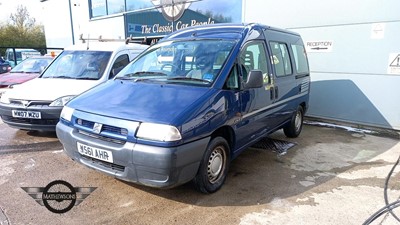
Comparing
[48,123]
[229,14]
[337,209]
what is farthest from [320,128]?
[48,123]

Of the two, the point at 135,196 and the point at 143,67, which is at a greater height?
the point at 143,67

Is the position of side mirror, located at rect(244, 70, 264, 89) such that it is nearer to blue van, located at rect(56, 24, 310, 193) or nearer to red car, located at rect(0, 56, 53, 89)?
blue van, located at rect(56, 24, 310, 193)

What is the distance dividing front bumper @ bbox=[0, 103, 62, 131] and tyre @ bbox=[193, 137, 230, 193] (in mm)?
2907

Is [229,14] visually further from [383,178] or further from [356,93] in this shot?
[383,178]

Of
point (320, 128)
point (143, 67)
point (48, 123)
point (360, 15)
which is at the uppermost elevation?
point (360, 15)

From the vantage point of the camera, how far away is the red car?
8711 millimetres

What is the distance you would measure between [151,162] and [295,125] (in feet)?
12.2

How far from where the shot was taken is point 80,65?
5.94 metres

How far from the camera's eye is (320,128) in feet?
22.3

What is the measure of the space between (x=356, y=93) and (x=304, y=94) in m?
1.73

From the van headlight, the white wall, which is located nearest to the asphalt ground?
the van headlight

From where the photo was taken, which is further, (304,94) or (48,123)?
(304,94)

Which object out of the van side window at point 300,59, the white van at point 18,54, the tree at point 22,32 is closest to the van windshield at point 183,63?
the van side window at point 300,59

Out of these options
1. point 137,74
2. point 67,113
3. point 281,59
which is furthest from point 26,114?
point 281,59
